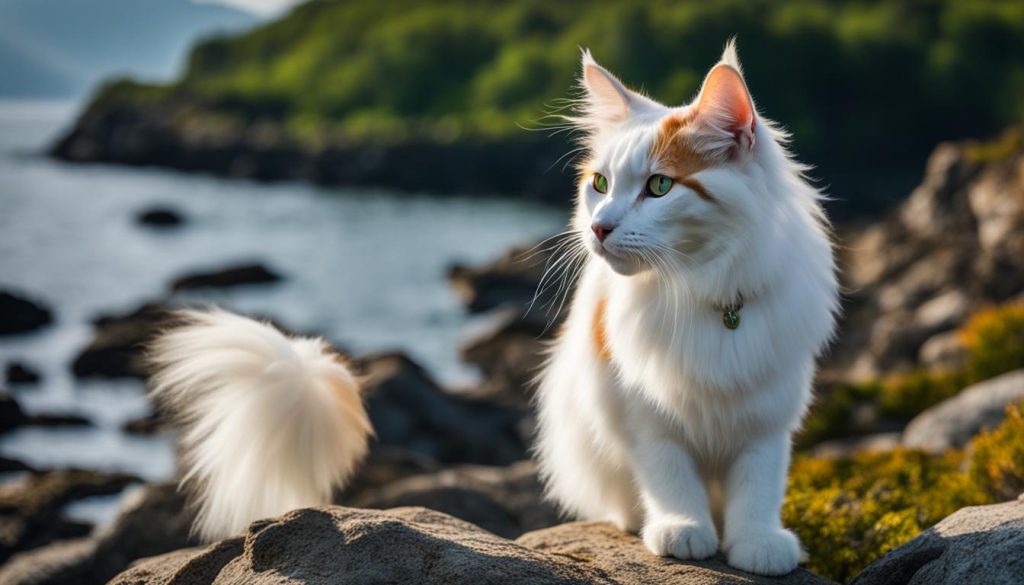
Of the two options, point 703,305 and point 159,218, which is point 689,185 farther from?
point 159,218

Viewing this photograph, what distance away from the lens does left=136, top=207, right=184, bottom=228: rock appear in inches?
1265

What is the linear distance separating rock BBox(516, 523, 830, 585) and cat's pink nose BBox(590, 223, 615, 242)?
1097 mm

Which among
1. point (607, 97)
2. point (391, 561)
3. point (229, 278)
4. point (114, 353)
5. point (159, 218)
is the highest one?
point (159, 218)

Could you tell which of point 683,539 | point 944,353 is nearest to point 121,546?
point 683,539

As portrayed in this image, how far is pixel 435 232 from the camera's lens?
3512 cm

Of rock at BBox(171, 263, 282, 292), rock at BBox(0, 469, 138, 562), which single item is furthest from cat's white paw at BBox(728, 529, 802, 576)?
rock at BBox(171, 263, 282, 292)

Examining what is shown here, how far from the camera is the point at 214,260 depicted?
87.0 feet

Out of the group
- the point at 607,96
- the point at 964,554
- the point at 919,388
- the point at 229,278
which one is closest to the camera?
the point at 964,554

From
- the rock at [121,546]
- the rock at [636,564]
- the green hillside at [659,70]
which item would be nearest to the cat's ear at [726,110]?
the rock at [636,564]

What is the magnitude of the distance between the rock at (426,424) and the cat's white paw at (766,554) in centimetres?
738

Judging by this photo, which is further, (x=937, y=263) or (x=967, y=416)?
(x=937, y=263)

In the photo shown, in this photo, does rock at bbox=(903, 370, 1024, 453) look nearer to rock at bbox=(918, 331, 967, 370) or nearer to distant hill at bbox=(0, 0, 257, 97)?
rock at bbox=(918, 331, 967, 370)

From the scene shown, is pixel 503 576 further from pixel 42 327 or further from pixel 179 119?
pixel 179 119

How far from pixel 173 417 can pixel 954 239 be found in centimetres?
1863
